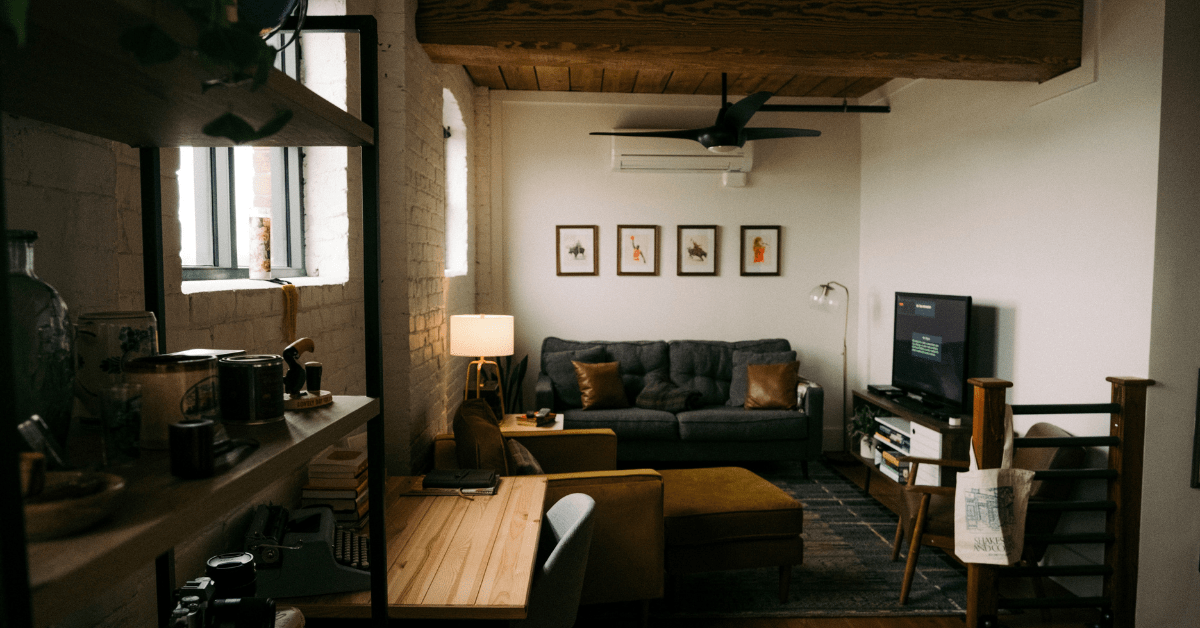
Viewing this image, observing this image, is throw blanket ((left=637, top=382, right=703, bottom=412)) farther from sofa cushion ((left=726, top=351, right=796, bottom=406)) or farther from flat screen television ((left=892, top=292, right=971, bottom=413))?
flat screen television ((left=892, top=292, right=971, bottom=413))

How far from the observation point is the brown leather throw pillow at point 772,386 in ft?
16.2

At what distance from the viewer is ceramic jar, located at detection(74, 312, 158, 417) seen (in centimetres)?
79

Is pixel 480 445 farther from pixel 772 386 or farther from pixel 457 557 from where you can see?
pixel 772 386

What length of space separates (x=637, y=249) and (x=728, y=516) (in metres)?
2.96

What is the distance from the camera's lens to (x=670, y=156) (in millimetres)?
5453

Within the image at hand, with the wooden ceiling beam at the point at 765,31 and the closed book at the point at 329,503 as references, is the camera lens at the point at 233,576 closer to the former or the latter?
the closed book at the point at 329,503

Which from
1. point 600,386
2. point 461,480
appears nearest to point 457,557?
point 461,480

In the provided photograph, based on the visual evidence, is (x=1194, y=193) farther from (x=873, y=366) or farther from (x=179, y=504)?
(x=179, y=504)

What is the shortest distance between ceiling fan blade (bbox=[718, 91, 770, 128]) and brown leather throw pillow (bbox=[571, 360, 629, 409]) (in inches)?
79.1

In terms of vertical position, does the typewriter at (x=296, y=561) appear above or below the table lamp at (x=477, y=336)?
below

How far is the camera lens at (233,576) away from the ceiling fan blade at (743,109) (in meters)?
3.02

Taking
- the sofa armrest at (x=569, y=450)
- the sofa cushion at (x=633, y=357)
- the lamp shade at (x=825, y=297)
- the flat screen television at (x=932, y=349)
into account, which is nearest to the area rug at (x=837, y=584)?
the sofa armrest at (x=569, y=450)

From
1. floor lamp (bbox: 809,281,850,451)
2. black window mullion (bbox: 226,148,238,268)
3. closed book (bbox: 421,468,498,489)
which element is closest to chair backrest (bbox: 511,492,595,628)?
closed book (bbox: 421,468,498,489)

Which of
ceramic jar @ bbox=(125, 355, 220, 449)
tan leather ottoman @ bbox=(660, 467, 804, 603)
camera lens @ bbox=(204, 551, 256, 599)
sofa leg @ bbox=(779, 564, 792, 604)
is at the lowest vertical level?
sofa leg @ bbox=(779, 564, 792, 604)
